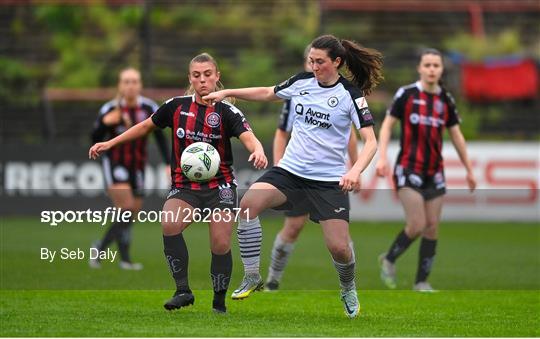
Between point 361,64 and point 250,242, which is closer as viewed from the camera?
point 250,242

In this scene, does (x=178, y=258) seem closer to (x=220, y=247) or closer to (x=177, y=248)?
(x=177, y=248)

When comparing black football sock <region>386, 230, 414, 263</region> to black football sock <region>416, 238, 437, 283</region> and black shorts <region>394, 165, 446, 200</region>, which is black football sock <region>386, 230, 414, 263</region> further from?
black shorts <region>394, 165, 446, 200</region>

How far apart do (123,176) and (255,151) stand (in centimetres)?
511

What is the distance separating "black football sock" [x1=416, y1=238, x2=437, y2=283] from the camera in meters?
10.6

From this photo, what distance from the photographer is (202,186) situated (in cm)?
812

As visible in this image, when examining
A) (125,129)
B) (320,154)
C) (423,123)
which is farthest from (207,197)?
(125,129)

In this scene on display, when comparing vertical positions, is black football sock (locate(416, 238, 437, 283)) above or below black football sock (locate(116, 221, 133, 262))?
above

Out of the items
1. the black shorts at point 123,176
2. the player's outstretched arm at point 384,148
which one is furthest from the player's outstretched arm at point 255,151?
the black shorts at point 123,176

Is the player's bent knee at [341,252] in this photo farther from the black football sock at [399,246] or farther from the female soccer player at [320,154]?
the black football sock at [399,246]

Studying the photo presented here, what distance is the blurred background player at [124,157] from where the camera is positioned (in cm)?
1221

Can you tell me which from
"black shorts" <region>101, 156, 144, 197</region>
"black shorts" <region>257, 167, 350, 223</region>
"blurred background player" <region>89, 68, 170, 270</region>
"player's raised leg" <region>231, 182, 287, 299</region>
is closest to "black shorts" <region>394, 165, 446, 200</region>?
"black shorts" <region>257, 167, 350, 223</region>

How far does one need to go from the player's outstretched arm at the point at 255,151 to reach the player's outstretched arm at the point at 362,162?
22.5 inches

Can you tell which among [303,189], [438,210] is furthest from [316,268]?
[303,189]

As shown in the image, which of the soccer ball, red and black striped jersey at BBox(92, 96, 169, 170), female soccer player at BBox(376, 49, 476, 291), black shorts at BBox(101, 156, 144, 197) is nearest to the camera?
the soccer ball
